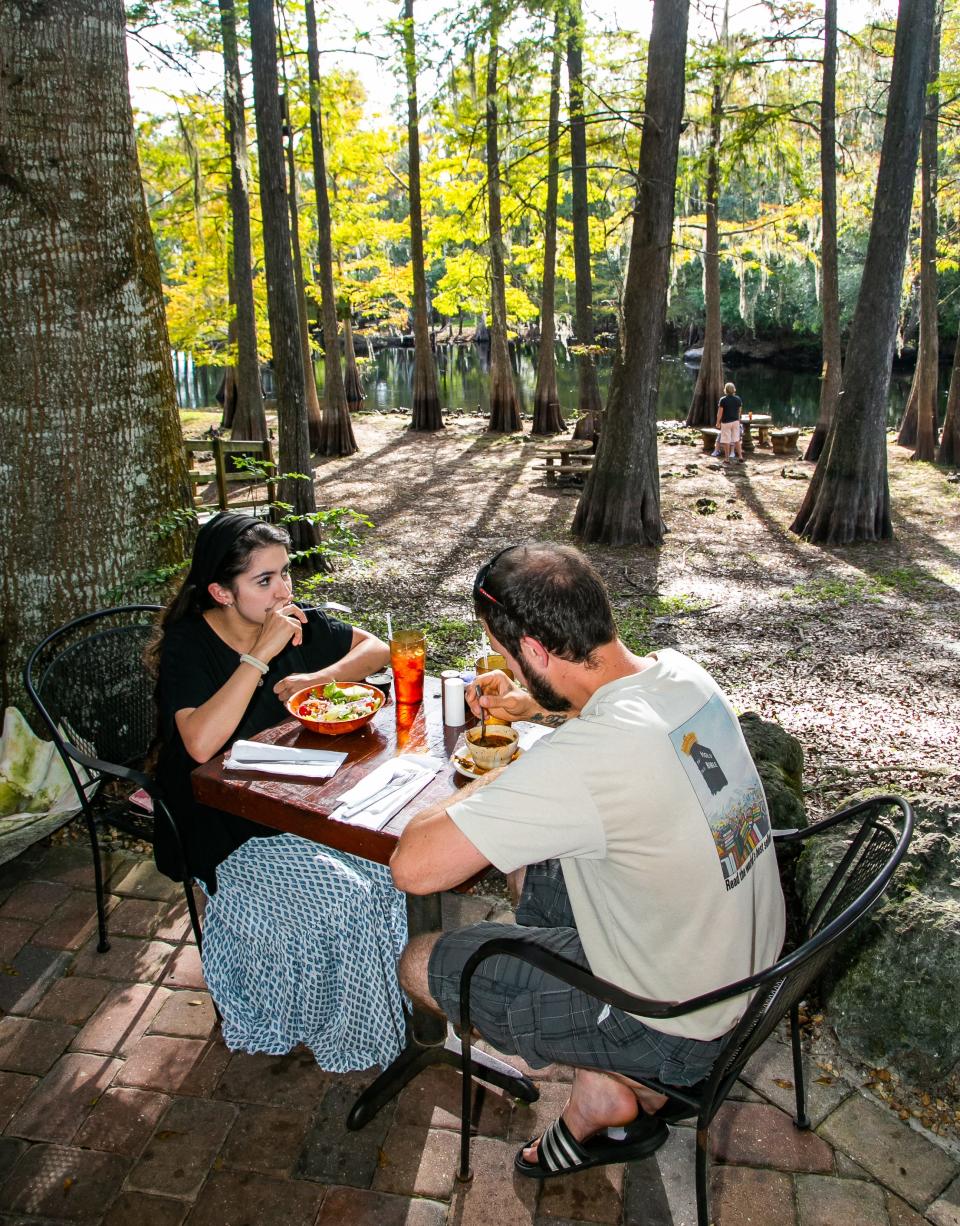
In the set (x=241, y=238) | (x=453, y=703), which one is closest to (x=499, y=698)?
(x=453, y=703)

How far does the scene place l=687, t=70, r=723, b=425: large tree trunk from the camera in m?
15.5

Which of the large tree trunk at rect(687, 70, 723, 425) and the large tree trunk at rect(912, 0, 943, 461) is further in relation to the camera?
the large tree trunk at rect(687, 70, 723, 425)

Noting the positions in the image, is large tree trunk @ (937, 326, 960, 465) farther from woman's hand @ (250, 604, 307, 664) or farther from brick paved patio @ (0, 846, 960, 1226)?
woman's hand @ (250, 604, 307, 664)

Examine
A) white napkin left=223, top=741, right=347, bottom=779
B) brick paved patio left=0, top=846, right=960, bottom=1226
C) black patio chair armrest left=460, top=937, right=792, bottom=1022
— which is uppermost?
white napkin left=223, top=741, right=347, bottom=779

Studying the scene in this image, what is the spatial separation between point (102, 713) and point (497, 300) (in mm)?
15482

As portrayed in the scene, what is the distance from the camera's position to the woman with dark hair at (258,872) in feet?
7.62

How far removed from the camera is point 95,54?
3570 mm

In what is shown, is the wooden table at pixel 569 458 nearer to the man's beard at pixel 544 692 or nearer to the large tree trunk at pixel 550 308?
the large tree trunk at pixel 550 308

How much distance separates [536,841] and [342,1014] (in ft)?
3.67

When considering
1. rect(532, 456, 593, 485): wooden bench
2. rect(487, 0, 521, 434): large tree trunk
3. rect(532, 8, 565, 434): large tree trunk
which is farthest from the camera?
rect(532, 8, 565, 434): large tree trunk

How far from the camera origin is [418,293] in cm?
1741

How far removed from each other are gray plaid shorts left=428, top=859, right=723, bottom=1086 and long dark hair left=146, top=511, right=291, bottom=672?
1264 millimetres

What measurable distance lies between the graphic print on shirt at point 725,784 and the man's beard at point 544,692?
32cm

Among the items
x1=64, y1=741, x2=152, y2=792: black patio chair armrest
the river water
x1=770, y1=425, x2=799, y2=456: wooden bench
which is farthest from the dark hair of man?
the river water
